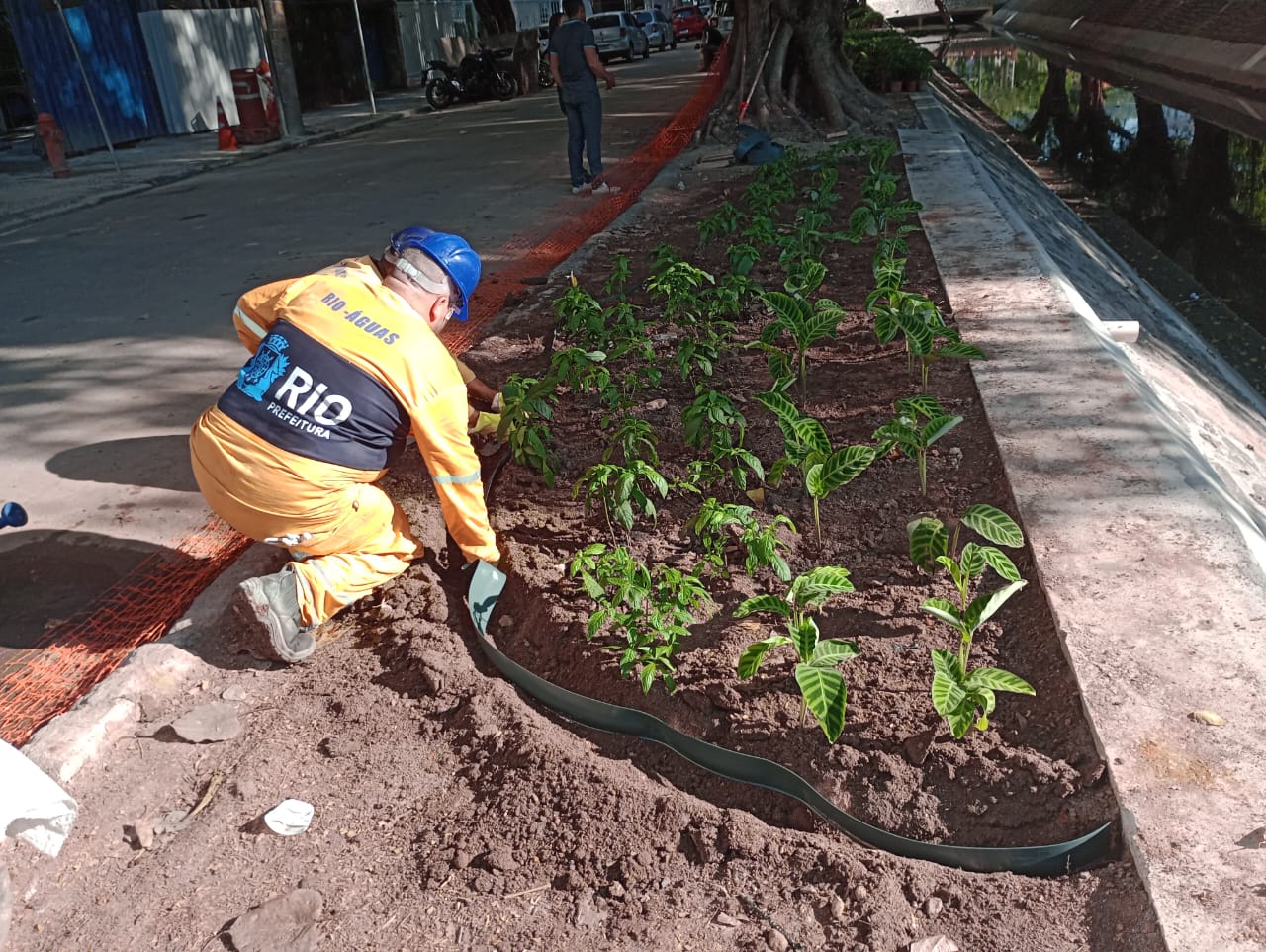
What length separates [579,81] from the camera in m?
9.94

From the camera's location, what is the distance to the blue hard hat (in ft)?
10.3

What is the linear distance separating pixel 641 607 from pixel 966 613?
0.92 metres

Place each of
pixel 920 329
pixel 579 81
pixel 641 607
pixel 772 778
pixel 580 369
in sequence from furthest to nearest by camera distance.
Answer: pixel 579 81, pixel 580 369, pixel 920 329, pixel 641 607, pixel 772 778

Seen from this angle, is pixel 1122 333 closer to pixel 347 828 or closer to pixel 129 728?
pixel 347 828

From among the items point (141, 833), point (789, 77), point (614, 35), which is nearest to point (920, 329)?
point (141, 833)

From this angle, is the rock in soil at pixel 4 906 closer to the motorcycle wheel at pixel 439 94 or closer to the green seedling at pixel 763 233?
the green seedling at pixel 763 233

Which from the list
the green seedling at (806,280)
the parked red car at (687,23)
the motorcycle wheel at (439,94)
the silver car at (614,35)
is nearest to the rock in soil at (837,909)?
the green seedling at (806,280)

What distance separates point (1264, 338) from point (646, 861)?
27.1 ft

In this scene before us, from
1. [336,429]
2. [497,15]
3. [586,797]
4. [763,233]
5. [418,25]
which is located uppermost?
[497,15]

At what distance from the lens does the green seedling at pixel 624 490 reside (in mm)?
3238

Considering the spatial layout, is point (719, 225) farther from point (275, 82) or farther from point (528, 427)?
point (275, 82)

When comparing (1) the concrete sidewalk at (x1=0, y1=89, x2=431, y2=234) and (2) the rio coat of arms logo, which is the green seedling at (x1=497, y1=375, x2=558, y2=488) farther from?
(1) the concrete sidewalk at (x1=0, y1=89, x2=431, y2=234)

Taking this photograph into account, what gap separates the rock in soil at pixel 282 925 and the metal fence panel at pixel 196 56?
60.5ft

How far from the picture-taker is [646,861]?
2256 mm
